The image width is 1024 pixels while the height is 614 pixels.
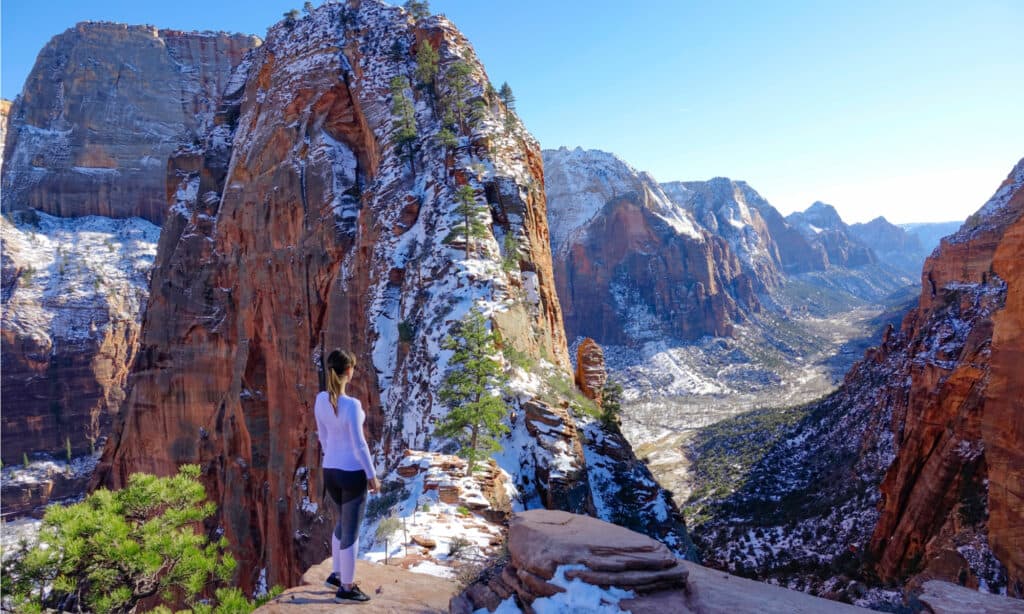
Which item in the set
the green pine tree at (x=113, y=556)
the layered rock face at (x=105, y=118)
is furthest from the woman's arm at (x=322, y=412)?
the layered rock face at (x=105, y=118)

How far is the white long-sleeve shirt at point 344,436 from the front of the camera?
21.7 ft

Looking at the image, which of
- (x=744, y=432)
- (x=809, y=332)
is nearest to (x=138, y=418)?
(x=744, y=432)

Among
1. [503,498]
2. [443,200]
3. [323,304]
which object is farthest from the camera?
[323,304]

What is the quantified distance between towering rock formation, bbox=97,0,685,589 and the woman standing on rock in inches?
431

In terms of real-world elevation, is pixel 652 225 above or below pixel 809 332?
above

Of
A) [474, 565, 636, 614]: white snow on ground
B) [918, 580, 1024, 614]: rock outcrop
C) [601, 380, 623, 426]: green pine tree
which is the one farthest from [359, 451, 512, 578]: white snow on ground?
[601, 380, 623, 426]: green pine tree

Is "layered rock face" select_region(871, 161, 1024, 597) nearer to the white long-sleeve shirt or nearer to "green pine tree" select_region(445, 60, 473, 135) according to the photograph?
the white long-sleeve shirt

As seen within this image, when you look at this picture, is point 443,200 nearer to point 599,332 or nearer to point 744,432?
point 744,432

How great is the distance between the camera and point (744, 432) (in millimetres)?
79438

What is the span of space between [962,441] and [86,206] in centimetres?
13352

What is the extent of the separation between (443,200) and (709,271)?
509 feet

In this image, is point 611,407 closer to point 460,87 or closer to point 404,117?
point 404,117

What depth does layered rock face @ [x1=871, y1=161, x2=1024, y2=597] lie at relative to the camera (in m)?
17.2

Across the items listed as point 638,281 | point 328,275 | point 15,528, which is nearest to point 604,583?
point 328,275
